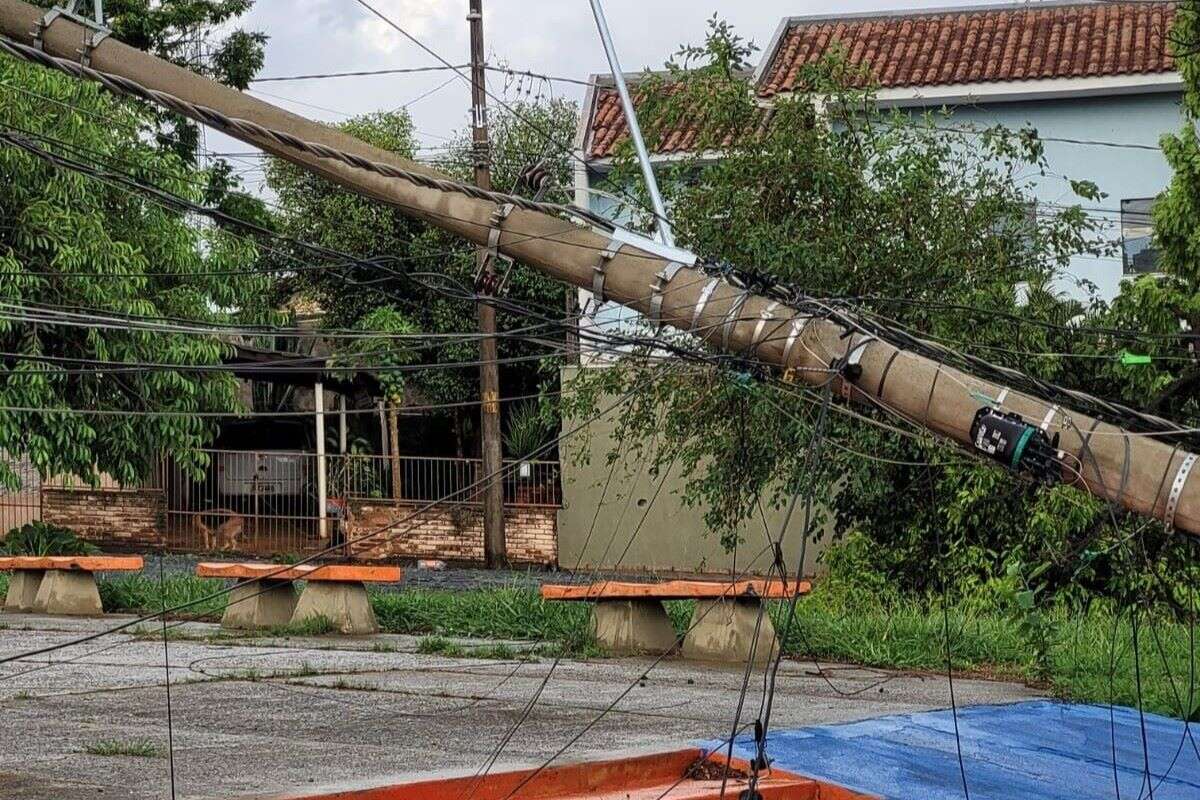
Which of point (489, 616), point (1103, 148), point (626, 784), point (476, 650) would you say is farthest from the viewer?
point (1103, 148)

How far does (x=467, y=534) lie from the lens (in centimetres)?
2444

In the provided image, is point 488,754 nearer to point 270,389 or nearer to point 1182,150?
point 1182,150

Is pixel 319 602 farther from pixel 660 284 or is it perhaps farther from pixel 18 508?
pixel 18 508

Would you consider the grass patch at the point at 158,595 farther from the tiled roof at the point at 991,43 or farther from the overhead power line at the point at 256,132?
the tiled roof at the point at 991,43

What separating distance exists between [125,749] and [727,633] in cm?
562

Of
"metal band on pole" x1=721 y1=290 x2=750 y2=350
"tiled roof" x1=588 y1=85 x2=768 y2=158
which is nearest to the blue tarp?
"metal band on pole" x1=721 y1=290 x2=750 y2=350

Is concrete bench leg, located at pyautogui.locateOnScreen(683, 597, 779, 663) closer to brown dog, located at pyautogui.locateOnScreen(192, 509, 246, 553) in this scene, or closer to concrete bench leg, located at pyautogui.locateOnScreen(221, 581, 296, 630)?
concrete bench leg, located at pyautogui.locateOnScreen(221, 581, 296, 630)

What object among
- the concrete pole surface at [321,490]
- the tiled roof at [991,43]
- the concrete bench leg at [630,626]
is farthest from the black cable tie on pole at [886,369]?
the concrete pole surface at [321,490]

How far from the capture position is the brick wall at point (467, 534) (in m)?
24.4

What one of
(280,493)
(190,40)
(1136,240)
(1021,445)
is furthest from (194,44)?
(1021,445)

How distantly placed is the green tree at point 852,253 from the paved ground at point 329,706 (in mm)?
3564

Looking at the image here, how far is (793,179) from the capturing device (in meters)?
15.6

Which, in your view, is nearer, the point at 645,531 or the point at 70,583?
the point at 70,583

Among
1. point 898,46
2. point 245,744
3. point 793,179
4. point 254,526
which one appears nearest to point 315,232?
point 254,526
